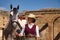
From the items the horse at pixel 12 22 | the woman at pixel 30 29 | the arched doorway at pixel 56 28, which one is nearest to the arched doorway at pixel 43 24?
the arched doorway at pixel 56 28

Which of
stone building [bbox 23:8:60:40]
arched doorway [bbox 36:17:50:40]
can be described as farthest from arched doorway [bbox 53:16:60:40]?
arched doorway [bbox 36:17:50:40]

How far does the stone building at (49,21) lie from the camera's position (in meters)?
24.1

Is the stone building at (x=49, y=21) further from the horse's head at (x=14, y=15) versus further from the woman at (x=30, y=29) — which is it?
the woman at (x=30, y=29)

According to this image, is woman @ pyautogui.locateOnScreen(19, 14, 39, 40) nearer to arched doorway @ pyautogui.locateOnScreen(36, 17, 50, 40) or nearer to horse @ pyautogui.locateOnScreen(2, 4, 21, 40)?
horse @ pyautogui.locateOnScreen(2, 4, 21, 40)

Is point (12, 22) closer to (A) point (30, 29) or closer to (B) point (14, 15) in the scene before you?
(B) point (14, 15)

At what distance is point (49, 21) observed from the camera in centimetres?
2447

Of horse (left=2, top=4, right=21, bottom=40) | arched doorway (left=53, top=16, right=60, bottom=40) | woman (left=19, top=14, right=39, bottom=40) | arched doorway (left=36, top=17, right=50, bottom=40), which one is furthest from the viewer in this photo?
arched doorway (left=36, top=17, right=50, bottom=40)

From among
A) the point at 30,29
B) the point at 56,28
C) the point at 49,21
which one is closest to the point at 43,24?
the point at 49,21

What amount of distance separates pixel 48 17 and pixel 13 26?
18301 mm

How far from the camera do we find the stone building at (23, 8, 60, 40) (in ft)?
79.1

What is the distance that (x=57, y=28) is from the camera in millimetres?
24344

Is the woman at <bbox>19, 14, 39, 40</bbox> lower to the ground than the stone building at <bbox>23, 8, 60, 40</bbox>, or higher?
higher

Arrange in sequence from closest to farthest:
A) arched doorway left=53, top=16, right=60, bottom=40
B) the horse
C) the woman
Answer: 1. the woman
2. the horse
3. arched doorway left=53, top=16, right=60, bottom=40

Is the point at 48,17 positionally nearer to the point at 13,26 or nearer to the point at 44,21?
the point at 44,21
